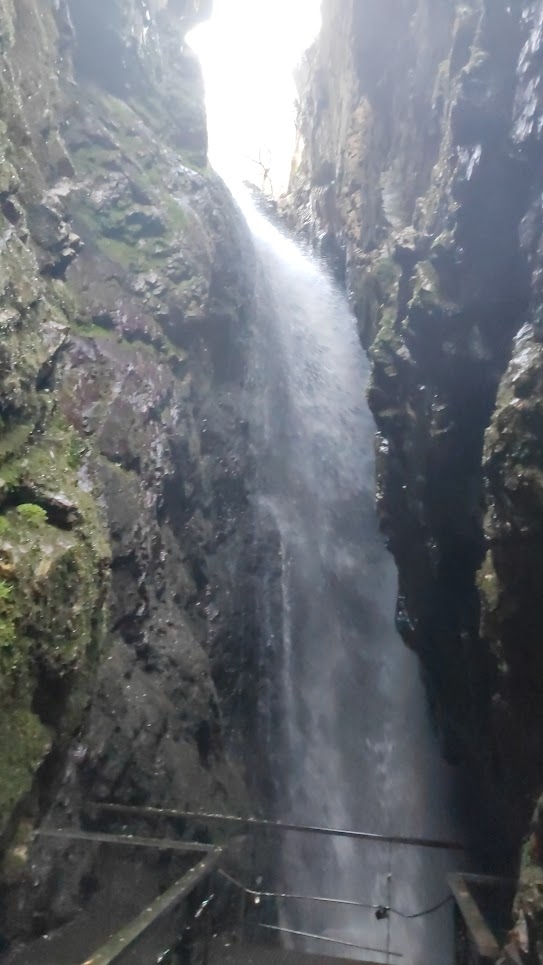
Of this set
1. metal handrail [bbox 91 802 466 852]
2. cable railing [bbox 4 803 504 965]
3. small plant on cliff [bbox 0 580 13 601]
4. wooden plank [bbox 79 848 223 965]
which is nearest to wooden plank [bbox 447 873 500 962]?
cable railing [bbox 4 803 504 965]

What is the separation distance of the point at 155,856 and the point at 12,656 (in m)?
2.43

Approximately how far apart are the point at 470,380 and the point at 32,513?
5988mm

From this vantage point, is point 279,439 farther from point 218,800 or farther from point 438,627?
point 218,800

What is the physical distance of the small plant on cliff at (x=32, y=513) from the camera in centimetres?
584

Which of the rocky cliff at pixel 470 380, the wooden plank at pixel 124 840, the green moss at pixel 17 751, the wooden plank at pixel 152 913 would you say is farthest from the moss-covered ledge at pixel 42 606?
the rocky cliff at pixel 470 380

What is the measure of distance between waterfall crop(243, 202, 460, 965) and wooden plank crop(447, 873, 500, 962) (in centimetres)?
512

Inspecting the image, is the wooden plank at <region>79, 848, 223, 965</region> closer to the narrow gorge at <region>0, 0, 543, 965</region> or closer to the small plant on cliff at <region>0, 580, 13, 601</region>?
the narrow gorge at <region>0, 0, 543, 965</region>

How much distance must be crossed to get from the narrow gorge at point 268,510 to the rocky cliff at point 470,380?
5 cm

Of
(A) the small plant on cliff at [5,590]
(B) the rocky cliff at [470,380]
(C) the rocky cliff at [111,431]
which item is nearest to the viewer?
(A) the small plant on cliff at [5,590]

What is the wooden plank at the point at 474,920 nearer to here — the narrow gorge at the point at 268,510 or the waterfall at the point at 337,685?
the narrow gorge at the point at 268,510

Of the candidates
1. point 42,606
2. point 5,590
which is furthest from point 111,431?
point 5,590

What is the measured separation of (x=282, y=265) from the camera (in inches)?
795

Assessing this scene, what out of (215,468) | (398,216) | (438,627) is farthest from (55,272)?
(438,627)

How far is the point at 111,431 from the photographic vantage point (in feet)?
32.4
